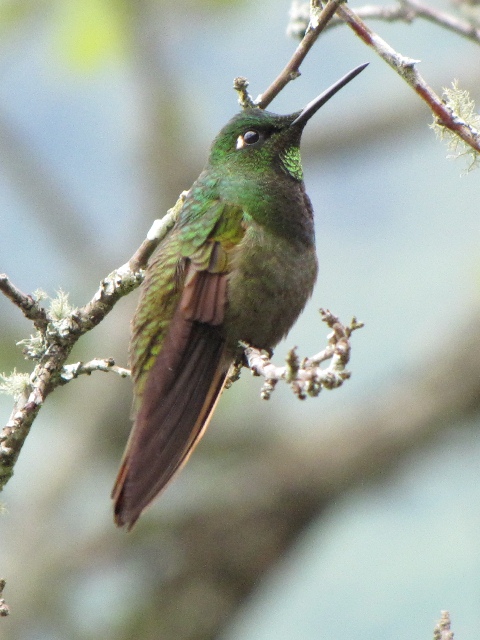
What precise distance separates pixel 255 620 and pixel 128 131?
225 inches

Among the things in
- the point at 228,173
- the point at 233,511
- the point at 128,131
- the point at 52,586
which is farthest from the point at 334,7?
the point at 128,131

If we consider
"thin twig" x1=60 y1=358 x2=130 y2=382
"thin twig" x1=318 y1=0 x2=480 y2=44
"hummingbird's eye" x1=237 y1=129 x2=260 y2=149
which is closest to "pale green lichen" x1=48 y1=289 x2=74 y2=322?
"thin twig" x1=60 y1=358 x2=130 y2=382

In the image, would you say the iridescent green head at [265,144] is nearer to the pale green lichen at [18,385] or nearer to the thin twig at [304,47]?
the thin twig at [304,47]

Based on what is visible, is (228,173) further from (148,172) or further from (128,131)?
(128,131)

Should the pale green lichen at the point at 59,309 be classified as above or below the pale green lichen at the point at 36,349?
above

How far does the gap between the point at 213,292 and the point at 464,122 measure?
1279 mm

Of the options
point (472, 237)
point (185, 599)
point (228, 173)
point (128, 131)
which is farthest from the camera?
point (128, 131)

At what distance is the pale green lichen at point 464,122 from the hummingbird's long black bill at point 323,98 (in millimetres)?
719

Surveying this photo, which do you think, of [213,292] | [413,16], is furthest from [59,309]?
[413,16]

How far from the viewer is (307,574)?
32.9 ft

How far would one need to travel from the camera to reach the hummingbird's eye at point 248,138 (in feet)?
12.1

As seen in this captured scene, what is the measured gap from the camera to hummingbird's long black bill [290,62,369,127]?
3.11m

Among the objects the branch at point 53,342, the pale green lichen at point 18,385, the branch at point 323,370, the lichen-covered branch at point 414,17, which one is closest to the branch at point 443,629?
the branch at point 323,370

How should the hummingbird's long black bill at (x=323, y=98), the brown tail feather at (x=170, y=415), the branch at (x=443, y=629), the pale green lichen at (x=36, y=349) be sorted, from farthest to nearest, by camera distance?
the hummingbird's long black bill at (x=323, y=98) < the brown tail feather at (x=170, y=415) < the pale green lichen at (x=36, y=349) < the branch at (x=443, y=629)
